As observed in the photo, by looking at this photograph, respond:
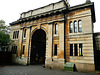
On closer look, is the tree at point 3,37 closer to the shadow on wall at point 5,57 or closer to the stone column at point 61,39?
the shadow on wall at point 5,57

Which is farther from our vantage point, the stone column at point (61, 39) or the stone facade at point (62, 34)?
the stone column at point (61, 39)

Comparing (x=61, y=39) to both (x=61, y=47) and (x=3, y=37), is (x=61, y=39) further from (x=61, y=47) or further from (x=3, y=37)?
(x=3, y=37)

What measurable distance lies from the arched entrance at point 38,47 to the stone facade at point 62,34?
3.03 feet

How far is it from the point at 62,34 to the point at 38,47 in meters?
8.31

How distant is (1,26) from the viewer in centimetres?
1998

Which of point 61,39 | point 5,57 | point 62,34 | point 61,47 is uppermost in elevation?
point 62,34

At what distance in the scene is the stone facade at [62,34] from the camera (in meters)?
11.6

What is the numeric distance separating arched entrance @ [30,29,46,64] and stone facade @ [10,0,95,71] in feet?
3.03

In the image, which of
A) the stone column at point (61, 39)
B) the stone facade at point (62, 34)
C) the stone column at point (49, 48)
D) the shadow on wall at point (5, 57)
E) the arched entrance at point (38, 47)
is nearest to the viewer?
the stone facade at point (62, 34)

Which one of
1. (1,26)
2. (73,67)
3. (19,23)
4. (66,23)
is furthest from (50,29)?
(1,26)

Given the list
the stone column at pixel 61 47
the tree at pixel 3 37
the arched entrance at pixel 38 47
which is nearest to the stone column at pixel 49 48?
the stone column at pixel 61 47

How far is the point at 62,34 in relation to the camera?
1344 cm

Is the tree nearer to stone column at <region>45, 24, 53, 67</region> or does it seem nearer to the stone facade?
the stone facade

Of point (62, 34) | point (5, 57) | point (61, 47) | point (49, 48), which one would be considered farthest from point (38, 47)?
point (62, 34)
